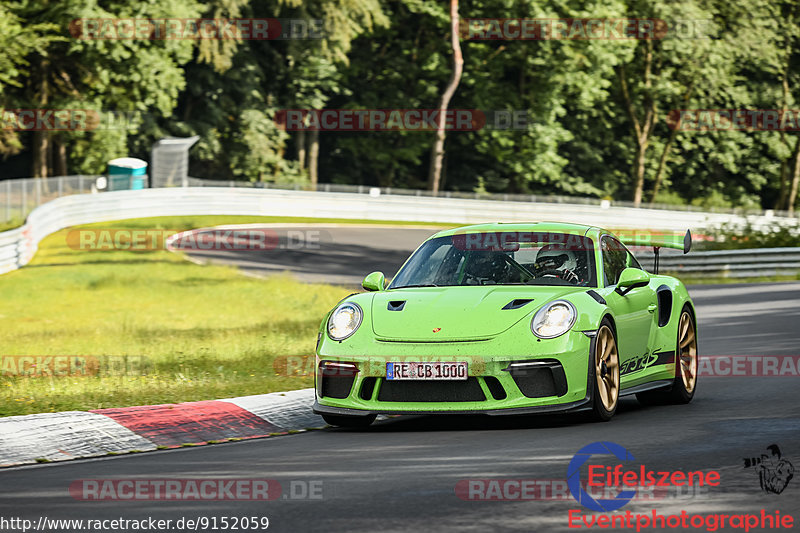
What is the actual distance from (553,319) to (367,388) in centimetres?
129

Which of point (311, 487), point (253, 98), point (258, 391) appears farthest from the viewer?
point (253, 98)

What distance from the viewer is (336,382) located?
323 inches

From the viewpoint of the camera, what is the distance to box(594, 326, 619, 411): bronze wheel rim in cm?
817

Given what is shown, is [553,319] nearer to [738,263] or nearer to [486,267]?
[486,267]

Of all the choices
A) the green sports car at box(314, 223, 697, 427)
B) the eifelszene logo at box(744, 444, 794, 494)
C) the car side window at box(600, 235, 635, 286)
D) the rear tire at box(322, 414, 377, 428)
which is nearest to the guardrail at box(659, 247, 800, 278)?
the car side window at box(600, 235, 635, 286)

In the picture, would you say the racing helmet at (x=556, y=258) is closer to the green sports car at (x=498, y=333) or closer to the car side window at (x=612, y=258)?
the green sports car at (x=498, y=333)

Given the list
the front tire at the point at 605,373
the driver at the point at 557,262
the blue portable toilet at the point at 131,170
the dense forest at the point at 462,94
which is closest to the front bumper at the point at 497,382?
the front tire at the point at 605,373

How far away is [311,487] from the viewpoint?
20.0 ft

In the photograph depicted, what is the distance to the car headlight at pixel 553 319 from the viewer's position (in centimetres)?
796

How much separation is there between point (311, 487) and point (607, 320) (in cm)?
309

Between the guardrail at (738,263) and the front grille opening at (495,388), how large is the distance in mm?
18923

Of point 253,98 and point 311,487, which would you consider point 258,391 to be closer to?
point 311,487

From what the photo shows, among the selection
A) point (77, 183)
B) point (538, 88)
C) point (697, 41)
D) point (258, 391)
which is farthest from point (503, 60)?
point (258, 391)

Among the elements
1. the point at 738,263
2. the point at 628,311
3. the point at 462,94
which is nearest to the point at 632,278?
the point at 628,311
